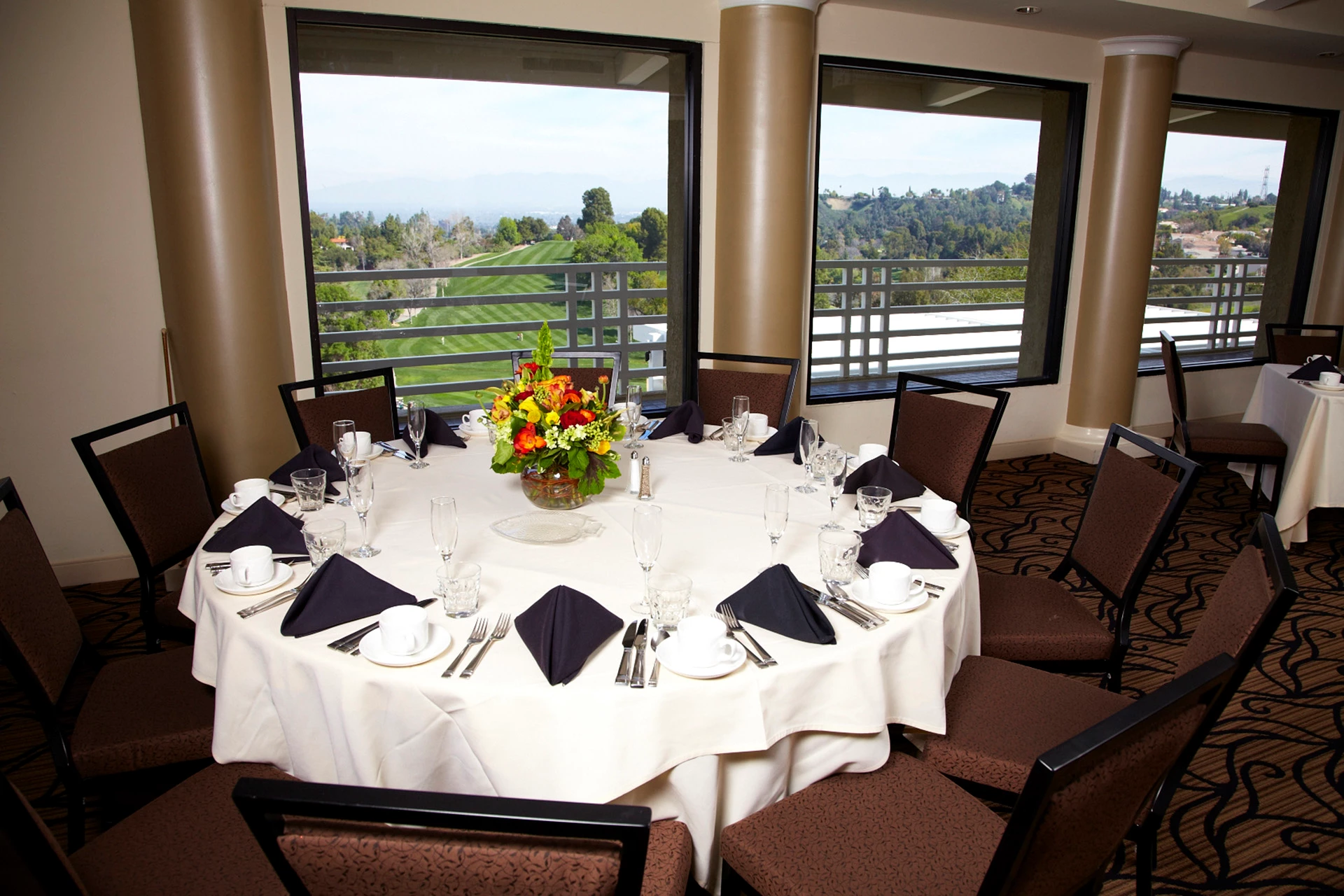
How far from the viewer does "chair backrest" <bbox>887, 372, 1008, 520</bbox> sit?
2.72 m

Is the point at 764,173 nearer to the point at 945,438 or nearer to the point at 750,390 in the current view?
the point at 750,390

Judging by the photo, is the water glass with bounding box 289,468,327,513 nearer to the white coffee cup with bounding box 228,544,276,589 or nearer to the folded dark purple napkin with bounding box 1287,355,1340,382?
the white coffee cup with bounding box 228,544,276,589

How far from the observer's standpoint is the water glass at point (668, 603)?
61.0 inches

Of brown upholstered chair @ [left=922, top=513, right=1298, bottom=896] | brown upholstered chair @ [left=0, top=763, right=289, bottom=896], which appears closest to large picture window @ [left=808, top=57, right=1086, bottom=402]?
brown upholstered chair @ [left=922, top=513, right=1298, bottom=896]

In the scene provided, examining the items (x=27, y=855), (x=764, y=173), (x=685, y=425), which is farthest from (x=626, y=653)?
(x=764, y=173)

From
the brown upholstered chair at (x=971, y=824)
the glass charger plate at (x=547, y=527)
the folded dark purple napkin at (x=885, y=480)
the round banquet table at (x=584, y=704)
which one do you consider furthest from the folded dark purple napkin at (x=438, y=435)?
the brown upholstered chair at (x=971, y=824)

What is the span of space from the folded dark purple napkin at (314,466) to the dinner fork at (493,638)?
3.09 ft

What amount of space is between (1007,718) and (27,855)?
1.64 metres

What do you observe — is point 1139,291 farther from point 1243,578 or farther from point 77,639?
point 77,639

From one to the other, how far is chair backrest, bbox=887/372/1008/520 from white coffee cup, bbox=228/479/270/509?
2.06 m

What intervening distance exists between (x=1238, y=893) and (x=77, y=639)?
2595mm

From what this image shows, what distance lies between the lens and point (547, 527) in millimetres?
2025

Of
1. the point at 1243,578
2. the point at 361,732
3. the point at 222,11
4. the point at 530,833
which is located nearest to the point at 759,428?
the point at 1243,578

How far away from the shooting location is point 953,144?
5094mm
